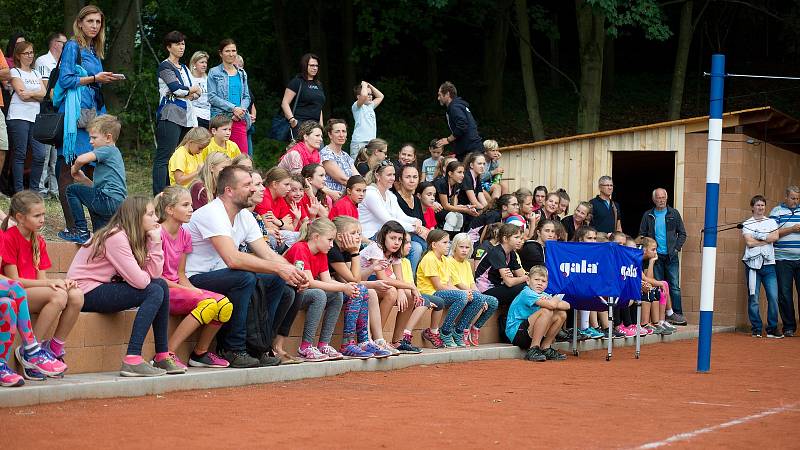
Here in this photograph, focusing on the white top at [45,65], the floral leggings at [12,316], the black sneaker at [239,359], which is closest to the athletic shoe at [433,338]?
the black sneaker at [239,359]

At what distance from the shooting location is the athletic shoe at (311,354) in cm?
1073

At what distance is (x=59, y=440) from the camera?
6.59 meters

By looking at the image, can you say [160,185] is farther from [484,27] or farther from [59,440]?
[484,27]

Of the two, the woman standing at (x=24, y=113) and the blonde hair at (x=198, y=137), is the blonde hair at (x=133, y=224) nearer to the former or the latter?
the blonde hair at (x=198, y=137)

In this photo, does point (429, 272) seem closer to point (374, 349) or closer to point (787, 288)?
point (374, 349)

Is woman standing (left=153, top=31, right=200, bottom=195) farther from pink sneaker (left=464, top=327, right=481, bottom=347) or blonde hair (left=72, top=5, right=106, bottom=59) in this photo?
pink sneaker (left=464, top=327, right=481, bottom=347)

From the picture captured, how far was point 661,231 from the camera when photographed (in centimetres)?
1867

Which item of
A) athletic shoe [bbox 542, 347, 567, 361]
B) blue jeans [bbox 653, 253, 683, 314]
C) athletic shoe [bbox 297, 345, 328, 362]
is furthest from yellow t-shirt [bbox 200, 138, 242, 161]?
blue jeans [bbox 653, 253, 683, 314]

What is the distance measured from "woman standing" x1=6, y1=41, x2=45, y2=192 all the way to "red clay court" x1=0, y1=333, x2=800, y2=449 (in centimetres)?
461

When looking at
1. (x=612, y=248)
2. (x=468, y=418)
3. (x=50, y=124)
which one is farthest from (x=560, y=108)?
(x=468, y=418)

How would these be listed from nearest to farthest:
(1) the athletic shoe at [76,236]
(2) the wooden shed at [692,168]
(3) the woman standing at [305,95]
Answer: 1. (1) the athletic shoe at [76,236]
2. (3) the woman standing at [305,95]
3. (2) the wooden shed at [692,168]

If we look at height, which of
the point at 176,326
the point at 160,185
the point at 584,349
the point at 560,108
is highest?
the point at 560,108

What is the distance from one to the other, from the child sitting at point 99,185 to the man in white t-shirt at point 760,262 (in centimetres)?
1127

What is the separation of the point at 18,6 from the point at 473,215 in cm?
1336
